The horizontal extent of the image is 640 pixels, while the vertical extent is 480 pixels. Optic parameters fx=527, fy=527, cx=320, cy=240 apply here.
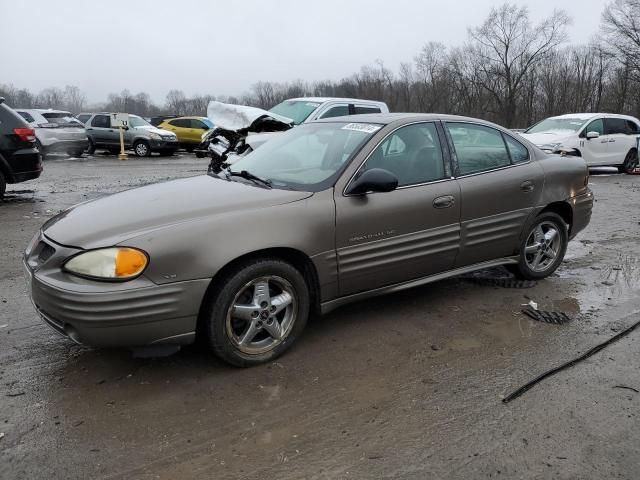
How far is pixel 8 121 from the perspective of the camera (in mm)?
8695

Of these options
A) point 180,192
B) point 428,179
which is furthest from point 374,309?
point 180,192

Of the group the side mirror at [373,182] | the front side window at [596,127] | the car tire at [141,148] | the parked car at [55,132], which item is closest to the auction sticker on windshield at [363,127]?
the side mirror at [373,182]

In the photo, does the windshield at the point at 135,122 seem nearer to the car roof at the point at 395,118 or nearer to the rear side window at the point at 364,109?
the rear side window at the point at 364,109

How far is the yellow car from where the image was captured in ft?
80.7

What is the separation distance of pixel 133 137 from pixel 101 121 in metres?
1.73

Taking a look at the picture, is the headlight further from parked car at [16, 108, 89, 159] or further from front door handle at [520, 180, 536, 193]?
parked car at [16, 108, 89, 159]

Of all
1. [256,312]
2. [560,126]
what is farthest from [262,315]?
[560,126]

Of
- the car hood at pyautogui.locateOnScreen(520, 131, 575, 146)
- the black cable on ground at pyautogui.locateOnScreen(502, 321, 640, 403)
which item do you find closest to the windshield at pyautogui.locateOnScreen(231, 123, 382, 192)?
the black cable on ground at pyautogui.locateOnScreen(502, 321, 640, 403)

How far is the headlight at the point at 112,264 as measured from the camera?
9.43 feet

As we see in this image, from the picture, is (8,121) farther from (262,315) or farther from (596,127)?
(596,127)

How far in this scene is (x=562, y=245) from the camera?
517 centimetres

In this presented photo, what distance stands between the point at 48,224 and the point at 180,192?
88 centimetres

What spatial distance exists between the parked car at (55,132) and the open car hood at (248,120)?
10.4 m

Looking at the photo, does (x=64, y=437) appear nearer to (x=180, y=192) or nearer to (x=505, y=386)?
(x=180, y=192)
